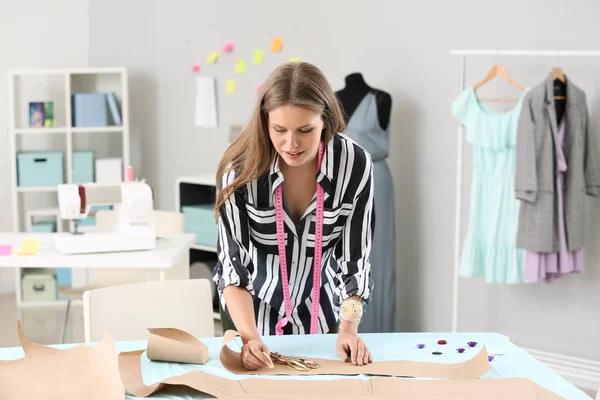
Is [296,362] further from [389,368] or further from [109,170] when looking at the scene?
[109,170]

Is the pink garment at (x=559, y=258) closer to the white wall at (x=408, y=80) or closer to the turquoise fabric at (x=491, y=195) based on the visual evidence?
the turquoise fabric at (x=491, y=195)

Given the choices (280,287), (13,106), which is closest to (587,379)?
(280,287)

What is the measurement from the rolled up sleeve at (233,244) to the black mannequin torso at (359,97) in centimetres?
223

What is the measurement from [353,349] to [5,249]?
1.98 m

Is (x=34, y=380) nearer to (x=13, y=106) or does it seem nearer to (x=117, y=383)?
(x=117, y=383)

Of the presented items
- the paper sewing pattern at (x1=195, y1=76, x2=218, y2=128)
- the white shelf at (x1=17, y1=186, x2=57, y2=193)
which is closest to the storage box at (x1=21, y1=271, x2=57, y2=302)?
the white shelf at (x1=17, y1=186, x2=57, y2=193)

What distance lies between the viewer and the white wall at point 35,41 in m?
5.72

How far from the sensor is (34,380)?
5.16 ft

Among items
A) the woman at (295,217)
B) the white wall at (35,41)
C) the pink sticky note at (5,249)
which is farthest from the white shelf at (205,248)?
the woman at (295,217)

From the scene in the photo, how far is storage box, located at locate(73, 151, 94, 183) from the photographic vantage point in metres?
5.36

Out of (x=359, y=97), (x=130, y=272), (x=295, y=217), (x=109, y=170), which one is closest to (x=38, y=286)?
(x=109, y=170)

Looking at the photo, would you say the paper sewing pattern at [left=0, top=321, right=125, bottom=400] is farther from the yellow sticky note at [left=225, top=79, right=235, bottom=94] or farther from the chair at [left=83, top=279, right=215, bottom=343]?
the yellow sticky note at [left=225, top=79, right=235, bottom=94]

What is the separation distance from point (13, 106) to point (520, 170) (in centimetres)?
336

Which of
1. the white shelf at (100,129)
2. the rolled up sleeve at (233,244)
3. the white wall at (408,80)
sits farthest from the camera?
the white shelf at (100,129)
